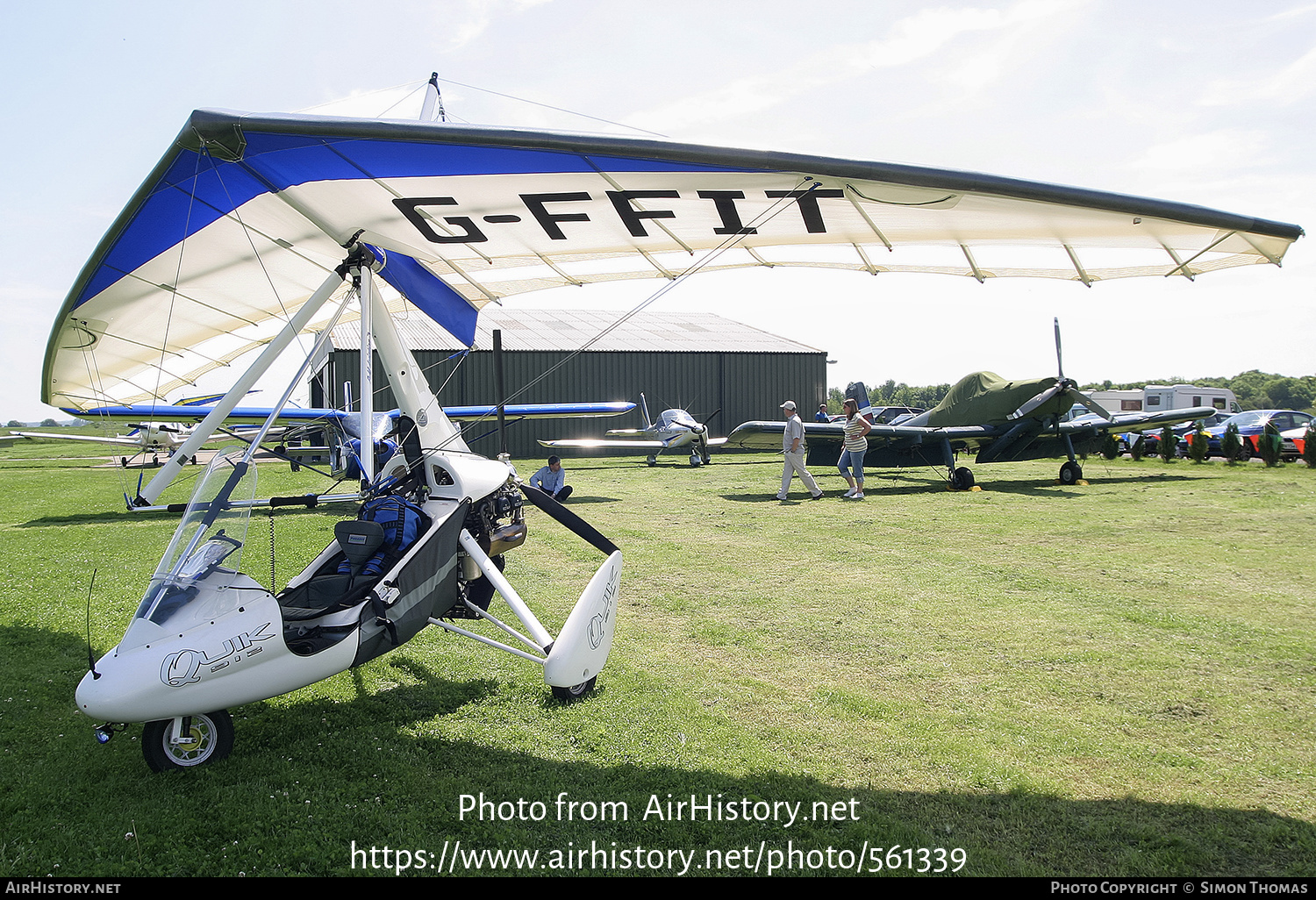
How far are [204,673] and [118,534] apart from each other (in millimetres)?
9677

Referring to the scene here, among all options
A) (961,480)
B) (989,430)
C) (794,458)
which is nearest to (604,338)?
(989,430)

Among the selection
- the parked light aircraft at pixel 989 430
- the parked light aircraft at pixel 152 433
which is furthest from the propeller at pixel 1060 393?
the parked light aircraft at pixel 152 433

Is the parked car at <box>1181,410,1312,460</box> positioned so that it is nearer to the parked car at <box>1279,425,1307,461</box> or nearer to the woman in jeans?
the parked car at <box>1279,425,1307,461</box>

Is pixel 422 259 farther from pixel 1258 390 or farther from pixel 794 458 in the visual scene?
pixel 1258 390

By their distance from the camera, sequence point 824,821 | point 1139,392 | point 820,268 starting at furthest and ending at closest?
point 1139,392, point 820,268, point 824,821

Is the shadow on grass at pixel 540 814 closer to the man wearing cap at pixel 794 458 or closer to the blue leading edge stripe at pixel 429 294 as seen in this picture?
the blue leading edge stripe at pixel 429 294

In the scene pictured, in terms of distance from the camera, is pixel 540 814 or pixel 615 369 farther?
pixel 615 369

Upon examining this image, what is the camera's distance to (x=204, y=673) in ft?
10.9

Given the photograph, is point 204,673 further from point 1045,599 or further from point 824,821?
point 1045,599

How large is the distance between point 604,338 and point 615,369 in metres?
1.45

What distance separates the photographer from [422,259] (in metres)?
5.69

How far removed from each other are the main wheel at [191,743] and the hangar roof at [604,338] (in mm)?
24820

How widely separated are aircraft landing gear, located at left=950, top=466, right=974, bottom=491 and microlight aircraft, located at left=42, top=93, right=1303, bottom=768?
34.5 ft

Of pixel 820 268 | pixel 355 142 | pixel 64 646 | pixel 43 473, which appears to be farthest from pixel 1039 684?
pixel 43 473
